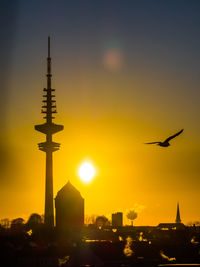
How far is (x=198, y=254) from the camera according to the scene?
621 feet

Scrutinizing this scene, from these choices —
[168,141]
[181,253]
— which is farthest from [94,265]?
[168,141]

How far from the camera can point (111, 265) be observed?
502 ft

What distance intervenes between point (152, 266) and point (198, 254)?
118ft

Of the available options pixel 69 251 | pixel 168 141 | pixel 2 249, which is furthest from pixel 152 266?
pixel 168 141

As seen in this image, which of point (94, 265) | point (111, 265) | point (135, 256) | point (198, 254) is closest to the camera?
point (94, 265)

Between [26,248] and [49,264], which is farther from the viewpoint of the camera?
[26,248]

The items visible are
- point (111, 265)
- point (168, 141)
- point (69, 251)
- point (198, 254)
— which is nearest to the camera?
point (168, 141)

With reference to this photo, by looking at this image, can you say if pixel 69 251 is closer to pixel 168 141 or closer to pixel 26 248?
pixel 26 248

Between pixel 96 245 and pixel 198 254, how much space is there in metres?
31.5

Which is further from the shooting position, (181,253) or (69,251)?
(181,253)

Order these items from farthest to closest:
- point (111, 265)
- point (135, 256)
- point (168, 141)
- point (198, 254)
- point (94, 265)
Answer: point (198, 254), point (135, 256), point (111, 265), point (94, 265), point (168, 141)

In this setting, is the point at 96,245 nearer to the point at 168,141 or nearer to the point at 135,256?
the point at 135,256

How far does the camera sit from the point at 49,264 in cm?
14800

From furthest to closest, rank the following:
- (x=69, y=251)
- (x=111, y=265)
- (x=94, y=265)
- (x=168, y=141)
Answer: (x=69, y=251) < (x=111, y=265) < (x=94, y=265) < (x=168, y=141)
